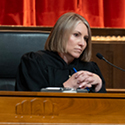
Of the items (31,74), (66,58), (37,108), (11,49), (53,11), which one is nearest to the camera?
(37,108)

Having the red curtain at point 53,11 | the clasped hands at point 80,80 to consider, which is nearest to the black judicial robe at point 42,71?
the clasped hands at point 80,80

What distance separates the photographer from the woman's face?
5.82ft

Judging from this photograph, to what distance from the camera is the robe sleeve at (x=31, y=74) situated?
1719 millimetres

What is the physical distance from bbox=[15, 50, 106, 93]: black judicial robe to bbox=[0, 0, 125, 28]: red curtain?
0.94m

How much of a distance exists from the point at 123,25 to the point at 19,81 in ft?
4.71

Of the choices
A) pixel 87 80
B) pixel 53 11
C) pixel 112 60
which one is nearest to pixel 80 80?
pixel 87 80

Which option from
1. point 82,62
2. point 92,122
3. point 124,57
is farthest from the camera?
point 124,57

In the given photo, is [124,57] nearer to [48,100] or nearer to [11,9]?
[11,9]

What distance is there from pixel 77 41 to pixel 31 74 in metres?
0.36

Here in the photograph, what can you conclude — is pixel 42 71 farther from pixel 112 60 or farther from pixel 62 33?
pixel 112 60

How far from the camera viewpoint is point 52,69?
180cm

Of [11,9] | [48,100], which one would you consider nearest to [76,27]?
[48,100]

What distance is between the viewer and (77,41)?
1784 millimetres

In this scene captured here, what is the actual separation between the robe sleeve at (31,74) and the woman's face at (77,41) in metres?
0.21
